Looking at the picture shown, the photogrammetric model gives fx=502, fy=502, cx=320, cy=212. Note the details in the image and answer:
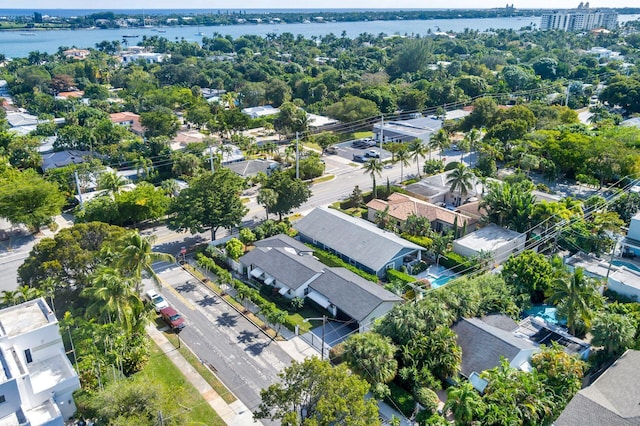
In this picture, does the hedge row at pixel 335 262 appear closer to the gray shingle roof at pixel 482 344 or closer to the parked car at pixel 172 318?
the gray shingle roof at pixel 482 344

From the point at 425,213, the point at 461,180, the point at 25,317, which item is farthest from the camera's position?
the point at 461,180

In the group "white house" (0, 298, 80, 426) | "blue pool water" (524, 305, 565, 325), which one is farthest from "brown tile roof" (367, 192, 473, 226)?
"white house" (0, 298, 80, 426)

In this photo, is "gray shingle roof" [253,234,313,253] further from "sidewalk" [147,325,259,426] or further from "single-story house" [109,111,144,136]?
"single-story house" [109,111,144,136]

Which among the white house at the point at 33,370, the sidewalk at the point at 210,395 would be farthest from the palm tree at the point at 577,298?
the white house at the point at 33,370

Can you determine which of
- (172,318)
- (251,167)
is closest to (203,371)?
(172,318)

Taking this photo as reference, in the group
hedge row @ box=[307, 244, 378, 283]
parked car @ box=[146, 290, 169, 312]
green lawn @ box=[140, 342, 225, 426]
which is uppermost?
hedge row @ box=[307, 244, 378, 283]

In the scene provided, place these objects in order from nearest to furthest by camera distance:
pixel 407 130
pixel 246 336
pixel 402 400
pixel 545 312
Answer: pixel 402 400, pixel 246 336, pixel 545 312, pixel 407 130

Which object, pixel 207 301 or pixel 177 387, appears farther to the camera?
pixel 207 301

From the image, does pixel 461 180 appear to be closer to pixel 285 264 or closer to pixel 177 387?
pixel 285 264
